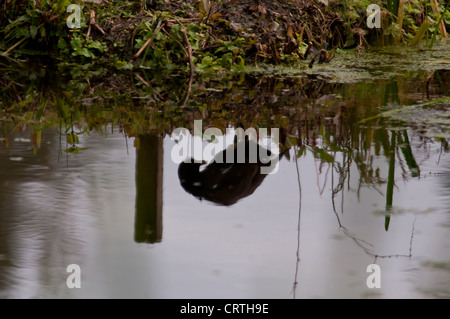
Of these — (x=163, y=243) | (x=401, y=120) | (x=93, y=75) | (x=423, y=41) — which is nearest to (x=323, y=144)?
(x=401, y=120)

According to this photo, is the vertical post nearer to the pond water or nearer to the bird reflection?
the pond water

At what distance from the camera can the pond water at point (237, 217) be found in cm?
229

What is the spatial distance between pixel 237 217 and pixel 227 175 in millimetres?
608

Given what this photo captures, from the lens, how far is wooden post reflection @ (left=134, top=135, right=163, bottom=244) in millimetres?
2645

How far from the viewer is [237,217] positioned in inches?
113

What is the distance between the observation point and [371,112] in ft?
14.9

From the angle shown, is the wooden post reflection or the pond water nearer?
the pond water

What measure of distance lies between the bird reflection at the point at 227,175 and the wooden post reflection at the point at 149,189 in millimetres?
125

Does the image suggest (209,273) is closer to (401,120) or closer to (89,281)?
(89,281)

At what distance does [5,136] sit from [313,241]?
1978 millimetres

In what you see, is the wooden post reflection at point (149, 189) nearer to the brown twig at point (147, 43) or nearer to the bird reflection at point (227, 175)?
the bird reflection at point (227, 175)

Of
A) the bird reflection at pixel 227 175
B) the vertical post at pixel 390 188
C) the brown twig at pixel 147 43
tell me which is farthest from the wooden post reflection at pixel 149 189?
the brown twig at pixel 147 43

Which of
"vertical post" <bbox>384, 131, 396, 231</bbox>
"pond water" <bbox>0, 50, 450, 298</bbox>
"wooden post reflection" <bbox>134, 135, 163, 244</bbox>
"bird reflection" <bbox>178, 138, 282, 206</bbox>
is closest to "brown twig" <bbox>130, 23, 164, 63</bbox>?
"pond water" <bbox>0, 50, 450, 298</bbox>

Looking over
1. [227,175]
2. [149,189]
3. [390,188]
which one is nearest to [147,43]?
[227,175]
